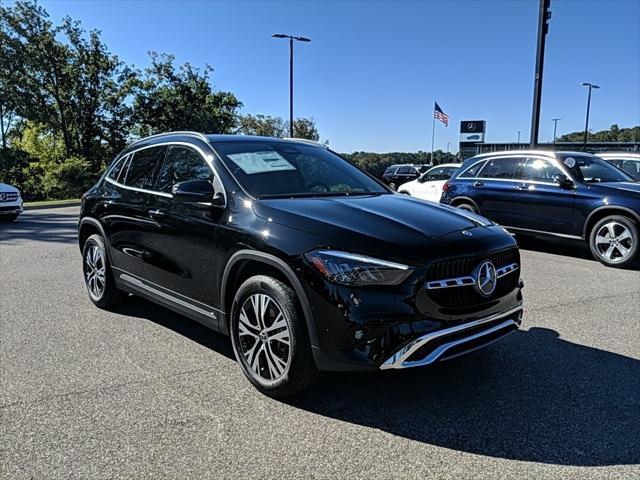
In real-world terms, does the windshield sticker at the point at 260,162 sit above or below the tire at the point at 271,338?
above

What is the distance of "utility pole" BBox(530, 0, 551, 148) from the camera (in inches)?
476

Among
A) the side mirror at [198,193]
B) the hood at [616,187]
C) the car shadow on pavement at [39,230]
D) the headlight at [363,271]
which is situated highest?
the side mirror at [198,193]

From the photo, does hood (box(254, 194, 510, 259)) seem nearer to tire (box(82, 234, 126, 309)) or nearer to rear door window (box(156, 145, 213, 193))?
rear door window (box(156, 145, 213, 193))

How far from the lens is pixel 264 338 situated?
10.9ft

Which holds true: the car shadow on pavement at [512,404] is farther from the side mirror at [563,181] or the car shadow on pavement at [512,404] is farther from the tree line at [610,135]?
the tree line at [610,135]

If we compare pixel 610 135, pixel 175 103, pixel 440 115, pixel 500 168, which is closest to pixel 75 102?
pixel 175 103

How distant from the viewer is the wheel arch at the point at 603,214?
298 inches

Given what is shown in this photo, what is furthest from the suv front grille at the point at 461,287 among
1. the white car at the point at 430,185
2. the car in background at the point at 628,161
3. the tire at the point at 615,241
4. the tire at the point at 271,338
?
the white car at the point at 430,185

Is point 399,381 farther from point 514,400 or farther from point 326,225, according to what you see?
point 326,225

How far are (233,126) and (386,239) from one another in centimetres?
4407

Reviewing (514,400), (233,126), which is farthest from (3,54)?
(514,400)

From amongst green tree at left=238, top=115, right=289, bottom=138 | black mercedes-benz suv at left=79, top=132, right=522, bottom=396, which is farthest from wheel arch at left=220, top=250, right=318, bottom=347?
green tree at left=238, top=115, right=289, bottom=138

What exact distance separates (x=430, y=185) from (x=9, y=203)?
11.8 metres

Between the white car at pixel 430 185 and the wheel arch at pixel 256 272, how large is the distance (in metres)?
10.5
